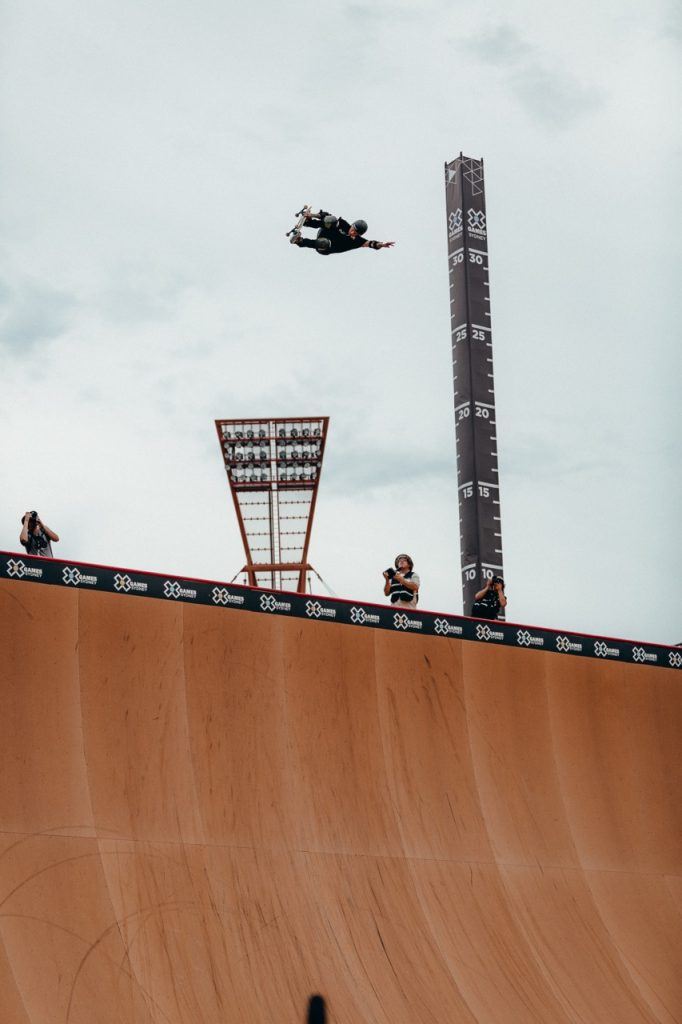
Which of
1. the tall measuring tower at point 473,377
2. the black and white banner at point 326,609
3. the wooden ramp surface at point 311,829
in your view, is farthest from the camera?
the tall measuring tower at point 473,377

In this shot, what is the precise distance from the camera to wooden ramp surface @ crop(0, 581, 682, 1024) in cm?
1027

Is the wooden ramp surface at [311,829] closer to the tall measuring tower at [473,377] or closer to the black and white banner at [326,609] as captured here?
the black and white banner at [326,609]

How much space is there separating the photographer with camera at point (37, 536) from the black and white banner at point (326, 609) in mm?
882

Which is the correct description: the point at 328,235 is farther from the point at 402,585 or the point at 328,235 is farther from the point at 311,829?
the point at 311,829

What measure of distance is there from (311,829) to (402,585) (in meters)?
3.18

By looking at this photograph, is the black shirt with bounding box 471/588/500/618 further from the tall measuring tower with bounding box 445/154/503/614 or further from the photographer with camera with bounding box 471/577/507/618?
the tall measuring tower with bounding box 445/154/503/614

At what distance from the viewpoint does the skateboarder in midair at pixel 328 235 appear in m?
18.0

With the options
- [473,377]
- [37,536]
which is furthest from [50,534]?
[473,377]

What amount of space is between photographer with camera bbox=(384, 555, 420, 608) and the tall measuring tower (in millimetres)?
7286

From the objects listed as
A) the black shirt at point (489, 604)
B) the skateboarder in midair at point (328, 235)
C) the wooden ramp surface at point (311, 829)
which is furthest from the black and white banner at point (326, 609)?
the skateboarder in midair at point (328, 235)

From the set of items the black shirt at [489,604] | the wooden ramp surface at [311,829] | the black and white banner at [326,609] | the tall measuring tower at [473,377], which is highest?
the tall measuring tower at [473,377]

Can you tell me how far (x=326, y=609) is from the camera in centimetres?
1345

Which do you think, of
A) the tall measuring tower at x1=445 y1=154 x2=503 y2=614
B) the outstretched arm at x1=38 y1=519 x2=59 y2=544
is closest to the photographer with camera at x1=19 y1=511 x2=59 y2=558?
the outstretched arm at x1=38 y1=519 x2=59 y2=544

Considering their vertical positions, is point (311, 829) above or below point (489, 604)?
below
